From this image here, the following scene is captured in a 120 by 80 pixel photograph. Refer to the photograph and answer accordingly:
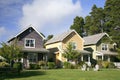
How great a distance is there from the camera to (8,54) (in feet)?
141

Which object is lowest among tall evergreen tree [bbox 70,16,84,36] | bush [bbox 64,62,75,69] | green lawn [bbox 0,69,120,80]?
green lawn [bbox 0,69,120,80]

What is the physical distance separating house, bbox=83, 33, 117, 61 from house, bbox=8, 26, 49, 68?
15.3 m

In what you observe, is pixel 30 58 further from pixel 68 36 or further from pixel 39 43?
pixel 68 36

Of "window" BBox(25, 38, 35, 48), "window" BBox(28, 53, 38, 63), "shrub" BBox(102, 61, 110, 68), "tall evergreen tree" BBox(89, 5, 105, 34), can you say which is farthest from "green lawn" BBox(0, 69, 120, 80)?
"tall evergreen tree" BBox(89, 5, 105, 34)

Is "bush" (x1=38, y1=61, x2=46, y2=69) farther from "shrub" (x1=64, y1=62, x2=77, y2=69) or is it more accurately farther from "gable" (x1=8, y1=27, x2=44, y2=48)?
"shrub" (x1=64, y1=62, x2=77, y2=69)

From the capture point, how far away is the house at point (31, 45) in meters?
52.0

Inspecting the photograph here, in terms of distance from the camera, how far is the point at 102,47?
65375mm

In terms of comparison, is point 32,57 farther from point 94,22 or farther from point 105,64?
point 94,22

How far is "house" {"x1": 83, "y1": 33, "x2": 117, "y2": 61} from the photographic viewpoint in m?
63.4

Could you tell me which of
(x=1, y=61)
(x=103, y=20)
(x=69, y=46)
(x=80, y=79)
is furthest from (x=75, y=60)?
(x=103, y=20)

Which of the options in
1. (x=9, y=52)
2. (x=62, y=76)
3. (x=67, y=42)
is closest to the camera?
(x=62, y=76)

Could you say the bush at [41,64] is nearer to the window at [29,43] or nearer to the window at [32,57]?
the window at [32,57]

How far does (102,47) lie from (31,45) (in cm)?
1984

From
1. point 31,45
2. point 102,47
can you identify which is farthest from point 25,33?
→ point 102,47
